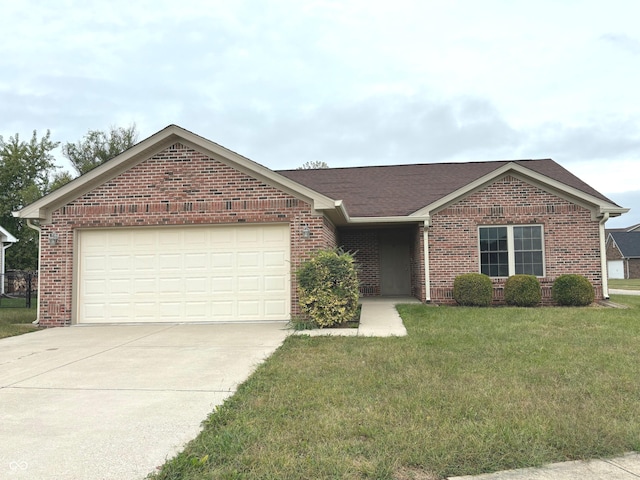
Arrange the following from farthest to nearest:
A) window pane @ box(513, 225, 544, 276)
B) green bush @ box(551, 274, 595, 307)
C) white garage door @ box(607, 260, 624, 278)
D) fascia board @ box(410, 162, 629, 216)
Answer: white garage door @ box(607, 260, 624, 278) < window pane @ box(513, 225, 544, 276) < fascia board @ box(410, 162, 629, 216) < green bush @ box(551, 274, 595, 307)

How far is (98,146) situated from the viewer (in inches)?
1486

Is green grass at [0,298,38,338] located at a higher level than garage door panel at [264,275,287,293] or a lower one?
lower

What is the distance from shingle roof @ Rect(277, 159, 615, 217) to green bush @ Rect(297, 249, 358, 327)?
182 inches

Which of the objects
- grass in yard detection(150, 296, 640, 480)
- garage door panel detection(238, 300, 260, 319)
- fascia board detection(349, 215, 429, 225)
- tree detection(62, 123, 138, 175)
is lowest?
grass in yard detection(150, 296, 640, 480)

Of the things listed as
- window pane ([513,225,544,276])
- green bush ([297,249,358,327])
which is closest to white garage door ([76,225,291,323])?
green bush ([297,249,358,327])

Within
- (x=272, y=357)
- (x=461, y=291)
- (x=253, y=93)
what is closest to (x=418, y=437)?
(x=272, y=357)

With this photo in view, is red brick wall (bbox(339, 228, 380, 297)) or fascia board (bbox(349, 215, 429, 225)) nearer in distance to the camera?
fascia board (bbox(349, 215, 429, 225))

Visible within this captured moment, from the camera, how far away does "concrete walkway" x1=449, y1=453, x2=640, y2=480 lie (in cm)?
284

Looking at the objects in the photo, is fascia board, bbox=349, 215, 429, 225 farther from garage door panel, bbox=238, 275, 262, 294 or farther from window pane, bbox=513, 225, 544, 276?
garage door panel, bbox=238, 275, 262, 294

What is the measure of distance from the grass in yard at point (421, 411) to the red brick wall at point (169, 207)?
381 centimetres

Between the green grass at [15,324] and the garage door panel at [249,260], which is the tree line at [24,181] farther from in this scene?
the garage door panel at [249,260]

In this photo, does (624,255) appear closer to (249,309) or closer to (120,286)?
(249,309)

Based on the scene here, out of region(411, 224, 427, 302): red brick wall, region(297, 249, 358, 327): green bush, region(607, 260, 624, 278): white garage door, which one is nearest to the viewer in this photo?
region(297, 249, 358, 327): green bush

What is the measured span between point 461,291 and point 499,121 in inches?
595
